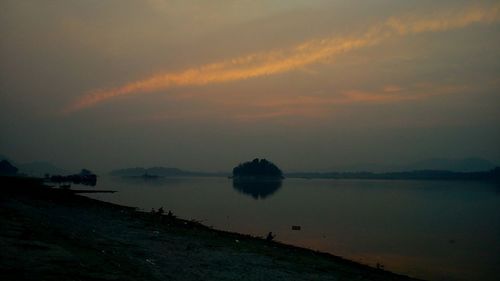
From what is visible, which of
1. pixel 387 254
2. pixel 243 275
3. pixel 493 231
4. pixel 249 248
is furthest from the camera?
pixel 493 231

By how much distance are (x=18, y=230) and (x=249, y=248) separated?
15.6 m

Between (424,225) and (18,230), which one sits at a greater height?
(18,230)

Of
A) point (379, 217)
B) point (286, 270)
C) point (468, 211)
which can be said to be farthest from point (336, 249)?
point (468, 211)

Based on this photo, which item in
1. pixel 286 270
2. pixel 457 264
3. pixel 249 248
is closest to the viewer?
pixel 286 270

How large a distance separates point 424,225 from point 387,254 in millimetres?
30249

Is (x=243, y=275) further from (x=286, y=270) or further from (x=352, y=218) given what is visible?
(x=352, y=218)

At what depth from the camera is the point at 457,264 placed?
132ft

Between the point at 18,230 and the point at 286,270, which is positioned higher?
the point at 18,230

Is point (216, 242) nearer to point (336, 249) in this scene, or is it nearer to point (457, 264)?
point (336, 249)

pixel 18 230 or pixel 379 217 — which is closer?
pixel 18 230

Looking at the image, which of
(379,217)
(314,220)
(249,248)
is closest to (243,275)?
(249,248)

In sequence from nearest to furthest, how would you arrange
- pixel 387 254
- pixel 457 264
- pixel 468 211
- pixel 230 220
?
1. pixel 457 264
2. pixel 387 254
3. pixel 230 220
4. pixel 468 211

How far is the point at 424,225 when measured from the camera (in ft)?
230

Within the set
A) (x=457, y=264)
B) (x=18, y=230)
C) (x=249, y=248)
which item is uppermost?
(x=18, y=230)
